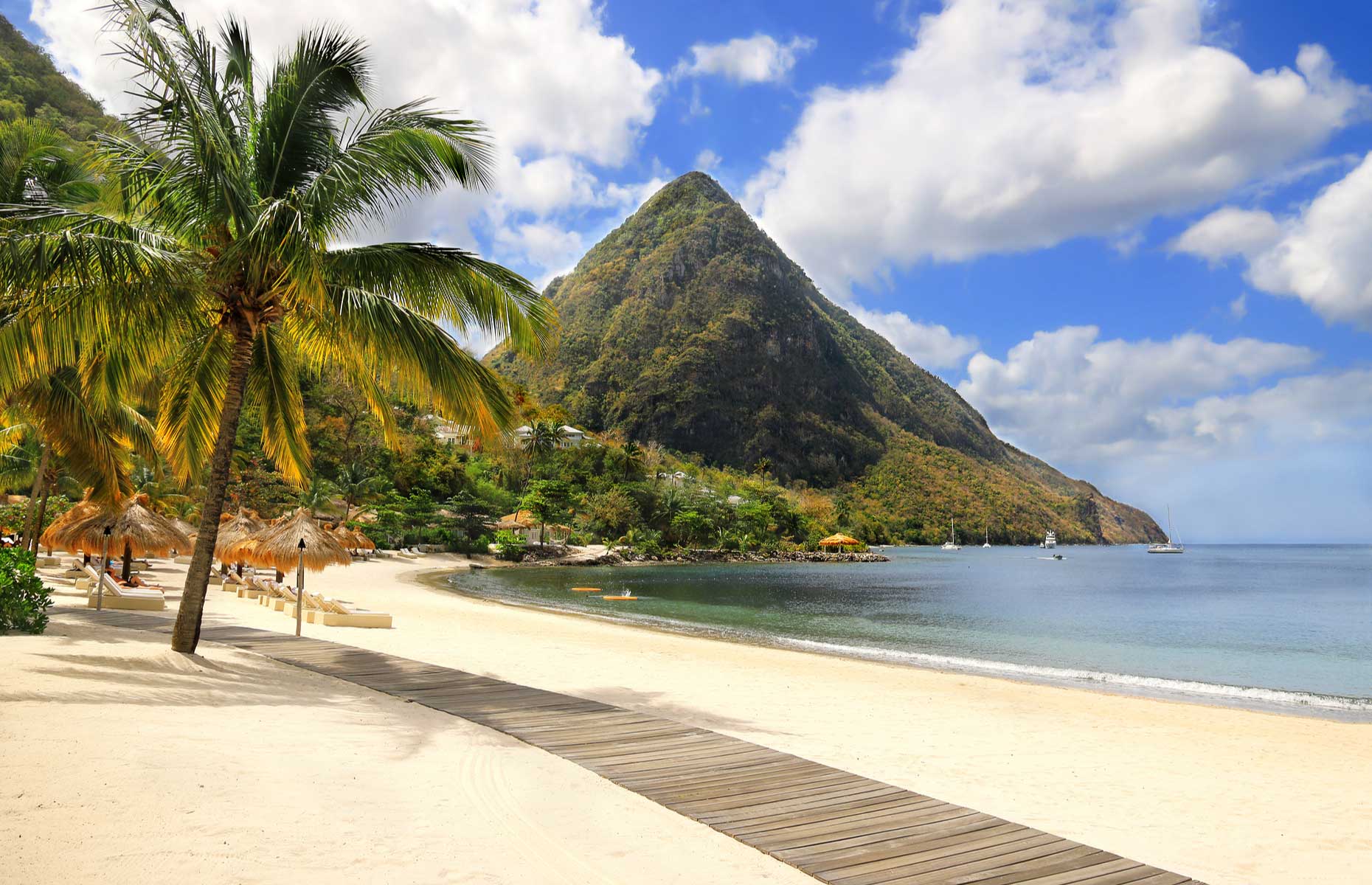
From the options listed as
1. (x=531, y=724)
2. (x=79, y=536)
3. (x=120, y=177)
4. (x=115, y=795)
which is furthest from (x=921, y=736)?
(x=79, y=536)

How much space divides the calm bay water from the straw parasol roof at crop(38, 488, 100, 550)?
1249 cm

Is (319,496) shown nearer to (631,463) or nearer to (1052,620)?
(631,463)

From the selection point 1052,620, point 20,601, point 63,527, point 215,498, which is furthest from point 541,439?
point 215,498

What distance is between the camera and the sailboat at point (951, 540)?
106062mm

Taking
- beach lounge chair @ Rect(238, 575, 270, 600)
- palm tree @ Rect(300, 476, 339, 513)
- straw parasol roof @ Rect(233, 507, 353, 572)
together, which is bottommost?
beach lounge chair @ Rect(238, 575, 270, 600)

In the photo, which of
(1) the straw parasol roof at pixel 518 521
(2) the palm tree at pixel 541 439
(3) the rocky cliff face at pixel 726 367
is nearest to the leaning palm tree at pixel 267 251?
(1) the straw parasol roof at pixel 518 521

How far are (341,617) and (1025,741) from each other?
11601 millimetres

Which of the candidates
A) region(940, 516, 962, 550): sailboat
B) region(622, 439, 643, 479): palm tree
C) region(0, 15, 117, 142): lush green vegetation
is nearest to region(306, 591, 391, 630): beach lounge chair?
region(0, 15, 117, 142): lush green vegetation

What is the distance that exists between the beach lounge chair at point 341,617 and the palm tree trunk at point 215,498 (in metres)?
6.85

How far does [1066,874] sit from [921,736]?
Answer: 161 inches

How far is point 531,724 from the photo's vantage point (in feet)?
19.8

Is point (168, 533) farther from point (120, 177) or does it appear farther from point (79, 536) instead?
point (120, 177)

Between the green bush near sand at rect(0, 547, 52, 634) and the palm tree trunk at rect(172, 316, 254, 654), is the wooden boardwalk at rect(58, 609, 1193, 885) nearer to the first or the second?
the palm tree trunk at rect(172, 316, 254, 654)

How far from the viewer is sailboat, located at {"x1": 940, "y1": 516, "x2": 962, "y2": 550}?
4176 inches
